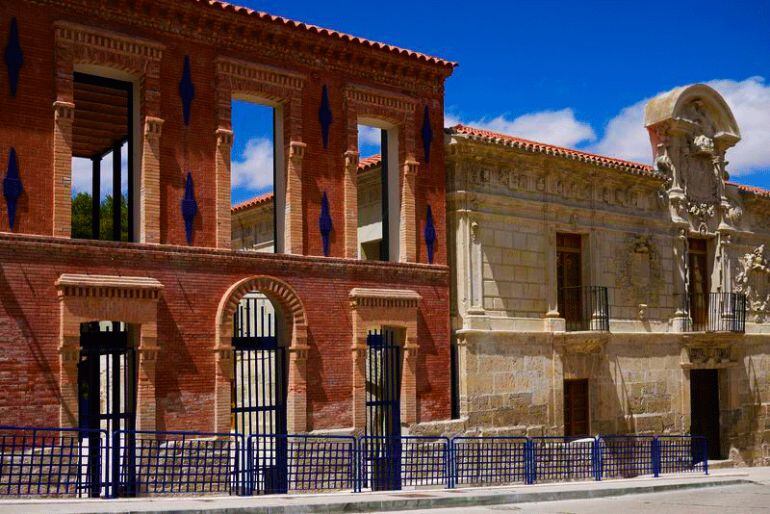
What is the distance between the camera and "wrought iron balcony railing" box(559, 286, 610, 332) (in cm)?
2112

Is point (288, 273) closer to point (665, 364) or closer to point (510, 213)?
point (510, 213)

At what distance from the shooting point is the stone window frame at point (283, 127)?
15.9 m

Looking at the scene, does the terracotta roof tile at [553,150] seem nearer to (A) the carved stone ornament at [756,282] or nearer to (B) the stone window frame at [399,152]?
(B) the stone window frame at [399,152]

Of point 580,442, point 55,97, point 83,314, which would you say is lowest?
point 580,442

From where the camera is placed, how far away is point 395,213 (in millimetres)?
18281

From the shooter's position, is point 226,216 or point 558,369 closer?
point 226,216

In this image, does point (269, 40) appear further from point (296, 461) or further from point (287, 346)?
point (296, 461)

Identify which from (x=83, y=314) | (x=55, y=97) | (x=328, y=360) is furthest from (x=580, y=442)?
(x=55, y=97)

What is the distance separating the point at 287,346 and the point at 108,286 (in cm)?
350

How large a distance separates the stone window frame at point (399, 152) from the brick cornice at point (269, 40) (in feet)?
1.21

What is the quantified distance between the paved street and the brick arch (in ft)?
15.0

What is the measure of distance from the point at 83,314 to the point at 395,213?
6529 millimetres

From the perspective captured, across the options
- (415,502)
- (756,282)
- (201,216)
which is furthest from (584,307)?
(201,216)

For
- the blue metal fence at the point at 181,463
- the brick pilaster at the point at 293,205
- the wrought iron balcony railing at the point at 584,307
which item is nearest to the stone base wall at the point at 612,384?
the wrought iron balcony railing at the point at 584,307
